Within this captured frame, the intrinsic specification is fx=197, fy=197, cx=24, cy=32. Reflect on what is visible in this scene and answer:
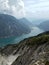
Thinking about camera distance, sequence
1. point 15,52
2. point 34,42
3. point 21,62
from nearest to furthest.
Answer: point 21,62 → point 34,42 → point 15,52

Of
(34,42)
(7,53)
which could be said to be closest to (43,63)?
(34,42)

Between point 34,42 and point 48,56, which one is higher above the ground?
point 34,42

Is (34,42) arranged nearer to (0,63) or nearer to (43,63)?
(0,63)

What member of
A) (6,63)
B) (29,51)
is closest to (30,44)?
(29,51)

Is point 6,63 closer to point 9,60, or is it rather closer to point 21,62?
point 9,60

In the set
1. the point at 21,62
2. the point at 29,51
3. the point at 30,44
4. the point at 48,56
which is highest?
the point at 30,44

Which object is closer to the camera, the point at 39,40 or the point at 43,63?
the point at 43,63

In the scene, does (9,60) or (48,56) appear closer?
(48,56)

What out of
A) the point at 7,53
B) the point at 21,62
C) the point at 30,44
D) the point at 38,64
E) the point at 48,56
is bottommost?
the point at 38,64

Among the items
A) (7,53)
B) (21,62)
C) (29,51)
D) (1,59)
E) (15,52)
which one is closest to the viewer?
(21,62)
